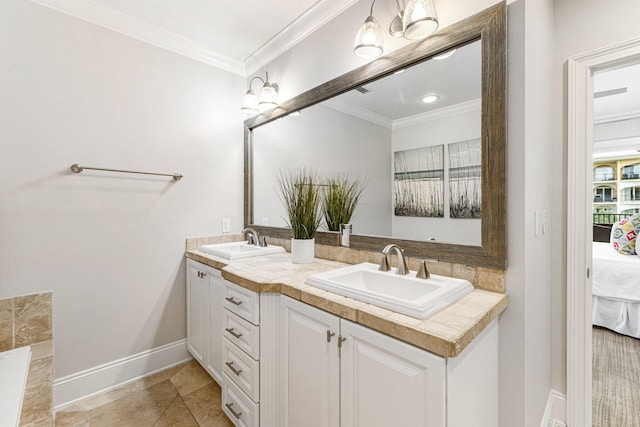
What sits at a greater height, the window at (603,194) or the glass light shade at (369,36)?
the glass light shade at (369,36)

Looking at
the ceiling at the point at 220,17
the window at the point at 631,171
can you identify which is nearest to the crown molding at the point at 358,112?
the ceiling at the point at 220,17

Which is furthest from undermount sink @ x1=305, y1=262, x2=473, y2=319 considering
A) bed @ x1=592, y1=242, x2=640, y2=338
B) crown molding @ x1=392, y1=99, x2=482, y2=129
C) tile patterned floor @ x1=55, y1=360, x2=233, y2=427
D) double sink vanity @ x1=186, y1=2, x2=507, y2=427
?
bed @ x1=592, y1=242, x2=640, y2=338

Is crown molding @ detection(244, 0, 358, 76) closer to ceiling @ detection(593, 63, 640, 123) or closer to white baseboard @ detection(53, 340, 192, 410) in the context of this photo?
ceiling @ detection(593, 63, 640, 123)

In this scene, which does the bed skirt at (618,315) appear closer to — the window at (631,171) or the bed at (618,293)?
the bed at (618,293)

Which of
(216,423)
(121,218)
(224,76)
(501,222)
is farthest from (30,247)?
(501,222)

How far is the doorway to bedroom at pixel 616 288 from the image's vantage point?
5.98 feet

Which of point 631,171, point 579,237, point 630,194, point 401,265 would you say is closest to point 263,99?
point 401,265

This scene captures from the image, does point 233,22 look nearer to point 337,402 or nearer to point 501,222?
point 501,222

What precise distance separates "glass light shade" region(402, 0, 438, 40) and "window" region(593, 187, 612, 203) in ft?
23.2

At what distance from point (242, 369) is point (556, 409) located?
179 centimetres

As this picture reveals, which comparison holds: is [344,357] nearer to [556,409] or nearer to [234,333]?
[234,333]

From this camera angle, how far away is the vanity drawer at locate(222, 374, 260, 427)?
1402 millimetres

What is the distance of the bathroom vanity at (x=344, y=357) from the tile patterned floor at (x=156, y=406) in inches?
9.0

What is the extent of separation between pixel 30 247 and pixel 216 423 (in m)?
1.51
